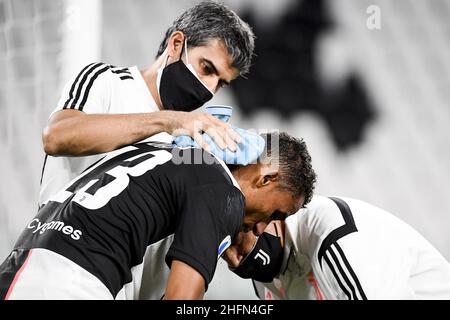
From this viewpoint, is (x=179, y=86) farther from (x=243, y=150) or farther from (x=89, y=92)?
(x=243, y=150)

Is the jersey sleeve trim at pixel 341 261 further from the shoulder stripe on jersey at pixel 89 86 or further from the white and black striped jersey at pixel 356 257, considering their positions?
the shoulder stripe on jersey at pixel 89 86

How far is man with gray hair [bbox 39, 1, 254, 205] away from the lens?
1.27 m

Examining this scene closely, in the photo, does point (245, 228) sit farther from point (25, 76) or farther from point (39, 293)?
point (25, 76)

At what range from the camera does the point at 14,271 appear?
981mm

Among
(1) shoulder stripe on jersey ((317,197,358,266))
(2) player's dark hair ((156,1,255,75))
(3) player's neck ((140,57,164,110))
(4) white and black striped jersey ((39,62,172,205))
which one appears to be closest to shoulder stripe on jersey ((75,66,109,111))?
(4) white and black striped jersey ((39,62,172,205))

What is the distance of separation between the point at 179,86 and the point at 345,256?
1.95ft

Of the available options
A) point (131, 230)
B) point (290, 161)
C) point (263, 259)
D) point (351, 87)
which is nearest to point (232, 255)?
point (263, 259)

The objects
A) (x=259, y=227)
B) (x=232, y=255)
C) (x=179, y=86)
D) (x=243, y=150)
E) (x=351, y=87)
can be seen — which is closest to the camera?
(x=243, y=150)

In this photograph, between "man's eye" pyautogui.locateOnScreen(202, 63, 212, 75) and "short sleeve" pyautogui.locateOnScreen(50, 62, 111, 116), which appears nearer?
"short sleeve" pyautogui.locateOnScreen(50, 62, 111, 116)

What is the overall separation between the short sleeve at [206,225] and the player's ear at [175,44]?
689mm

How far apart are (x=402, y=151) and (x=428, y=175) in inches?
5.2

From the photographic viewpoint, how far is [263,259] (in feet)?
4.60

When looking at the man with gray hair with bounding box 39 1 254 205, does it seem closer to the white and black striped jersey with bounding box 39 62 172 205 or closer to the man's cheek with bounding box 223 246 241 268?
the white and black striped jersey with bounding box 39 62 172 205

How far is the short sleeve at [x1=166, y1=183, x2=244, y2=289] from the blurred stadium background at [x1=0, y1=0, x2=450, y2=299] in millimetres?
983
